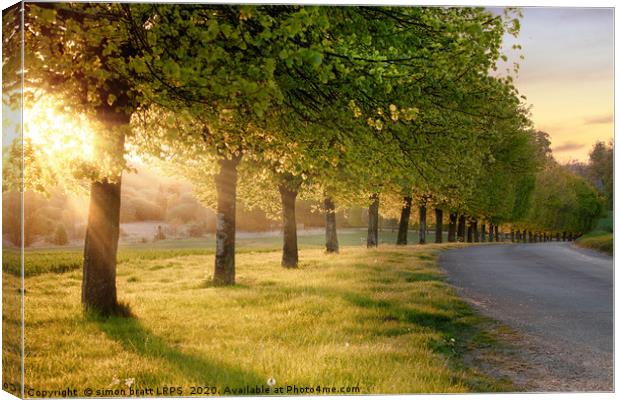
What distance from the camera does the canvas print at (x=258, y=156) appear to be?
7.50 metres

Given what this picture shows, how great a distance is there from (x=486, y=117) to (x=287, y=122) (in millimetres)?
6281

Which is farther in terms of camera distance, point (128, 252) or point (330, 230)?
point (330, 230)

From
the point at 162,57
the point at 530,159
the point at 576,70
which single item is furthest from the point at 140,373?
the point at 530,159

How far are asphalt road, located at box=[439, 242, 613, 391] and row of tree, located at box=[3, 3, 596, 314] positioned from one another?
150 inches

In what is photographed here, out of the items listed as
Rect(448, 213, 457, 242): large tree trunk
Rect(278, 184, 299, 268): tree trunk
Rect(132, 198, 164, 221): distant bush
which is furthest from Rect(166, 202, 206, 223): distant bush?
Rect(448, 213, 457, 242): large tree trunk

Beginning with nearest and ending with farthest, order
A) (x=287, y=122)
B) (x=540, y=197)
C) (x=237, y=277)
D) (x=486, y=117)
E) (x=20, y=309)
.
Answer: (x=20, y=309)
(x=287, y=122)
(x=486, y=117)
(x=237, y=277)
(x=540, y=197)

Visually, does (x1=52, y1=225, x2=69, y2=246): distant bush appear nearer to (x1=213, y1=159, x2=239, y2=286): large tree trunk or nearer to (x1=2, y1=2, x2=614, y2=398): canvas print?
(x1=2, y1=2, x2=614, y2=398): canvas print

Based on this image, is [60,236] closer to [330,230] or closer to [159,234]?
[159,234]

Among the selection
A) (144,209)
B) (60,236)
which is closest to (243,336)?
(144,209)

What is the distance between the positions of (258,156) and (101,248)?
474 centimetres

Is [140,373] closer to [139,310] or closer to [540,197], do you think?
[139,310]

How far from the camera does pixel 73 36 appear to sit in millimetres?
8016

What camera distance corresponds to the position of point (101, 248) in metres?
10.5

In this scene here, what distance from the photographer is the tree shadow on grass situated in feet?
24.7
